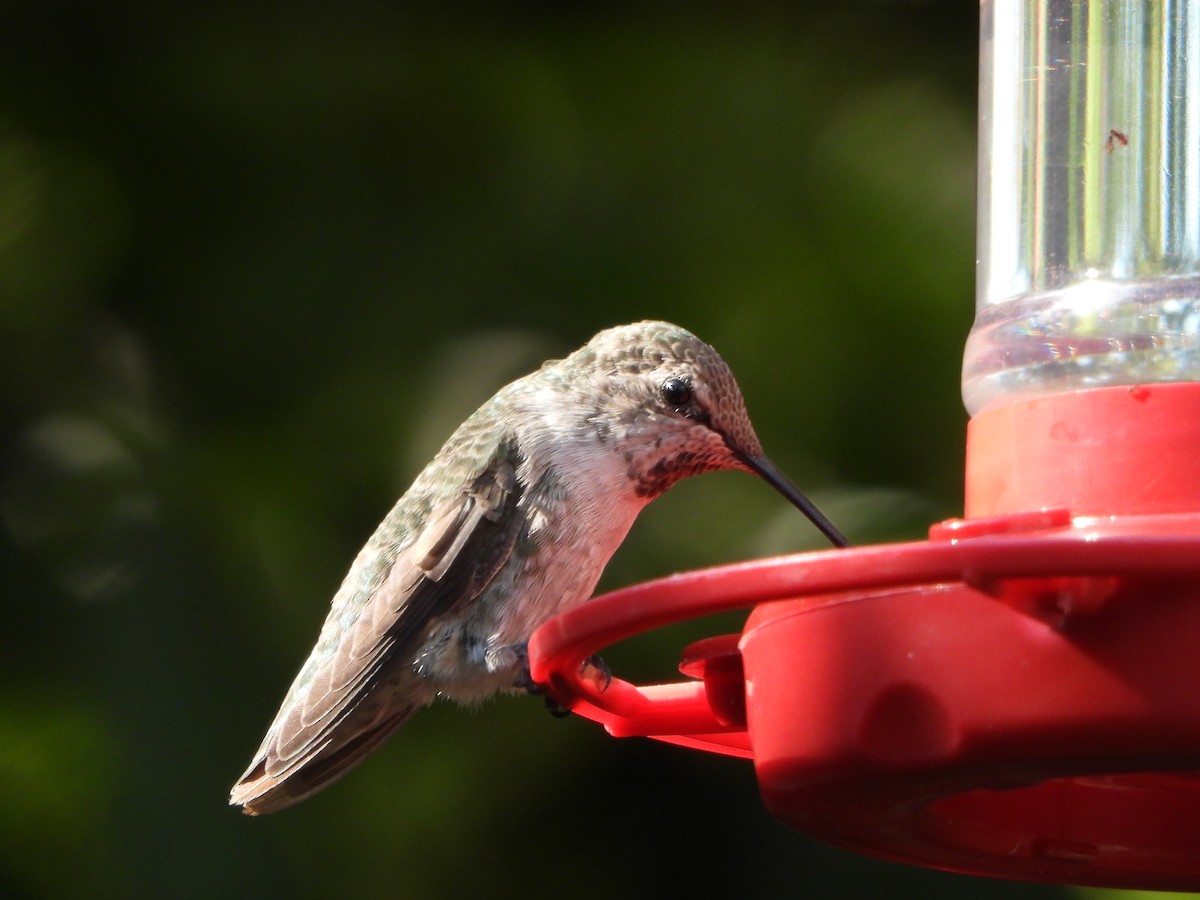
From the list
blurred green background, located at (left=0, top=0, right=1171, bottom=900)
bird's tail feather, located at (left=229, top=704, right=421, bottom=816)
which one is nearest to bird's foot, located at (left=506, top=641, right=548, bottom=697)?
bird's tail feather, located at (left=229, top=704, right=421, bottom=816)

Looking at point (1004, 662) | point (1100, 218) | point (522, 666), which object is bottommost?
point (522, 666)

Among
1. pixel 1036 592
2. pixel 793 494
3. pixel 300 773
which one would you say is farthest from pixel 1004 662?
pixel 300 773

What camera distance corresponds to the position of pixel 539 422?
4012 mm

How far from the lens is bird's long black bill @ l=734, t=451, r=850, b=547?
12.0ft

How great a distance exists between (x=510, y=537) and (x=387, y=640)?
1.17ft

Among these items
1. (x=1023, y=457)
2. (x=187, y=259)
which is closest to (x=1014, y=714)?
(x=1023, y=457)

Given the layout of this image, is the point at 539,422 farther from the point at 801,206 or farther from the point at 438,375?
the point at 801,206

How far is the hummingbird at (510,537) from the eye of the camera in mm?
3734

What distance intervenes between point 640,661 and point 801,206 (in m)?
1.42

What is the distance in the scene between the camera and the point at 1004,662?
1.87 metres

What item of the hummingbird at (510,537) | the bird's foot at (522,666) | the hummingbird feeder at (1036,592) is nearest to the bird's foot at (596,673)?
the hummingbird feeder at (1036,592)

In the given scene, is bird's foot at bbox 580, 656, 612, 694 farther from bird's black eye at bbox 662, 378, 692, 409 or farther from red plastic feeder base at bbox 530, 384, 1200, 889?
bird's black eye at bbox 662, 378, 692, 409

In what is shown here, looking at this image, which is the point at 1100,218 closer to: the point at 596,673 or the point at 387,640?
the point at 596,673

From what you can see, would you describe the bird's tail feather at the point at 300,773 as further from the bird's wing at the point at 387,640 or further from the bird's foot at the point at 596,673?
the bird's foot at the point at 596,673
